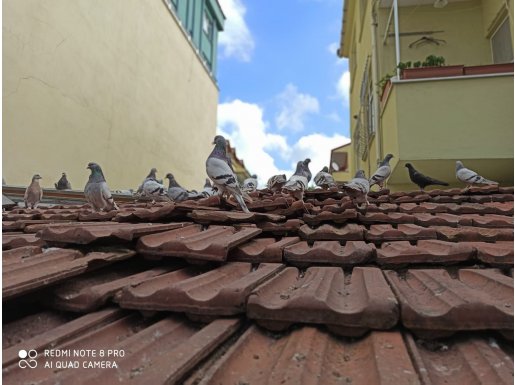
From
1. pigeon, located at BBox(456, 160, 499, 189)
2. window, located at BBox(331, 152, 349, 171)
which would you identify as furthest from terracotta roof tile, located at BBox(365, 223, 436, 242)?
window, located at BBox(331, 152, 349, 171)

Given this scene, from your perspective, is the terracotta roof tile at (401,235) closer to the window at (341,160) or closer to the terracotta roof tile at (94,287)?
the terracotta roof tile at (94,287)

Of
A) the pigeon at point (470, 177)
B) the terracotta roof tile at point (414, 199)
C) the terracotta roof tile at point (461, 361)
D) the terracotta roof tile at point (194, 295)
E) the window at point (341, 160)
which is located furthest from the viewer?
the window at point (341, 160)

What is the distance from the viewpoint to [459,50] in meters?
8.27

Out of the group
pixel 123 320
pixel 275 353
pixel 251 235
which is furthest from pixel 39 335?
pixel 251 235

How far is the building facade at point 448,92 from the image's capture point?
5754mm

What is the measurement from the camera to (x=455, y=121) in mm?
5926

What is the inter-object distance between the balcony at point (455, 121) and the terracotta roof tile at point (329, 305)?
522 centimetres

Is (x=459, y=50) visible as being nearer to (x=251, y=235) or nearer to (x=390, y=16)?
(x=390, y=16)

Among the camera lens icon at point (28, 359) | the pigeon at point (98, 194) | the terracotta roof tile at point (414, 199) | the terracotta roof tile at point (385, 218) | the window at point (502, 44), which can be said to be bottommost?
the camera lens icon at point (28, 359)

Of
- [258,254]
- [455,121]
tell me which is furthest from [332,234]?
[455,121]

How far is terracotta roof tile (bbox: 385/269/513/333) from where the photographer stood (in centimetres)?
111

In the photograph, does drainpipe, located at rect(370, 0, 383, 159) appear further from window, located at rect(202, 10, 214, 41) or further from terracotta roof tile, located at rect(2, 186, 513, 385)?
window, located at rect(202, 10, 214, 41)

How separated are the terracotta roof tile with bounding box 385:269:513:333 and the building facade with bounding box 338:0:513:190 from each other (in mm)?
4962

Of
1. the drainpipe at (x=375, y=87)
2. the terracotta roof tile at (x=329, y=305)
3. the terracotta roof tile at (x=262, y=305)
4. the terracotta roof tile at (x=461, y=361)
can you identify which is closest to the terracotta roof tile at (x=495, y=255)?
the terracotta roof tile at (x=262, y=305)
